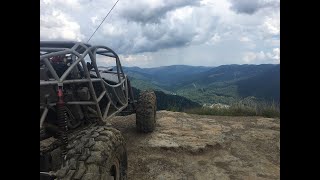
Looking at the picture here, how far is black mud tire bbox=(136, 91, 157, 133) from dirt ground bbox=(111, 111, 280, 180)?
16cm

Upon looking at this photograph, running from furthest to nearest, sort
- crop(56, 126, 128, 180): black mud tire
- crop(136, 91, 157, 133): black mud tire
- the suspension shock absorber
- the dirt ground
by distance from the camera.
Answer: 1. crop(136, 91, 157, 133): black mud tire
2. the dirt ground
3. the suspension shock absorber
4. crop(56, 126, 128, 180): black mud tire

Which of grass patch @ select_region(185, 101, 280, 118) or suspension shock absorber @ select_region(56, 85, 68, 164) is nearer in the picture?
suspension shock absorber @ select_region(56, 85, 68, 164)

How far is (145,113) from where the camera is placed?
6.61 m

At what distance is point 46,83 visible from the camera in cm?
273


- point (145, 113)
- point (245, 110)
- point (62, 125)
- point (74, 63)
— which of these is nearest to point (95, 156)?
point (62, 125)

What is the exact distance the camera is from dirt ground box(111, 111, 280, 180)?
484 centimetres

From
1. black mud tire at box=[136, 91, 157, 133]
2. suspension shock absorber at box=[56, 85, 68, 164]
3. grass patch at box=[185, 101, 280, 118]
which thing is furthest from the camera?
grass patch at box=[185, 101, 280, 118]

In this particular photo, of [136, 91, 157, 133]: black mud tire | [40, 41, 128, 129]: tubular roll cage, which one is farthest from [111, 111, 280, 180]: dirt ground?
[40, 41, 128, 129]: tubular roll cage

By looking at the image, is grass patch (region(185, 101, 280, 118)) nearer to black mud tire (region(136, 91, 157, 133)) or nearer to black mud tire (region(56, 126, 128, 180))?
black mud tire (region(136, 91, 157, 133))

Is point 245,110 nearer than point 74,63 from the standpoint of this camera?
No

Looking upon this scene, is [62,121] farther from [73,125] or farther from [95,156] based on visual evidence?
[73,125]

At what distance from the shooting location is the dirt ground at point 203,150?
4.84 m

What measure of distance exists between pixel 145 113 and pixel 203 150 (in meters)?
1.48
